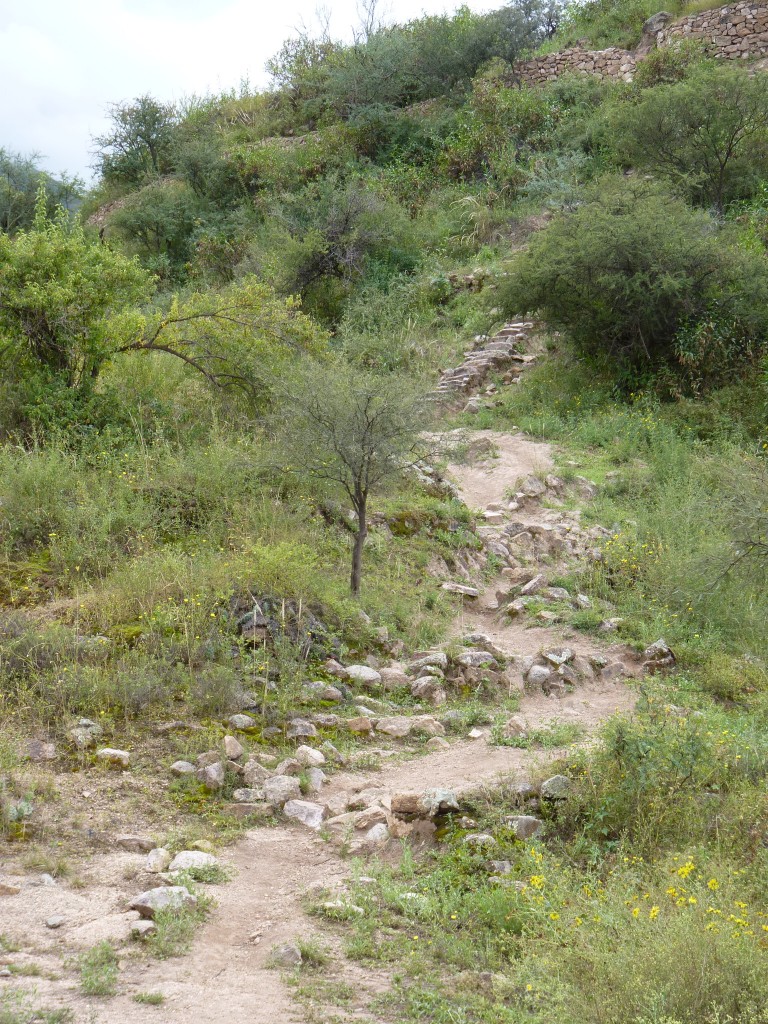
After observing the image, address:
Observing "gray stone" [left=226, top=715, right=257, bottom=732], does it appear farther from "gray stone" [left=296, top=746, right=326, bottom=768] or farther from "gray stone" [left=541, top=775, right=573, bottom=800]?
"gray stone" [left=541, top=775, right=573, bottom=800]

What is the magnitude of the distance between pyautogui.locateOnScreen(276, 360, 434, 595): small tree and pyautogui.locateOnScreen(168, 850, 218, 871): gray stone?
333 centimetres

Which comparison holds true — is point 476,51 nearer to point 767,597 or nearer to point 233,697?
point 767,597

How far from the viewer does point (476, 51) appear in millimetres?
23281

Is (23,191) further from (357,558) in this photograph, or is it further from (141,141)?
(357,558)

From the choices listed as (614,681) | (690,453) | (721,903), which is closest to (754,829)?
(721,903)

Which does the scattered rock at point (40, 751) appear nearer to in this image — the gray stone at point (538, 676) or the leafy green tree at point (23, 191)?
the gray stone at point (538, 676)

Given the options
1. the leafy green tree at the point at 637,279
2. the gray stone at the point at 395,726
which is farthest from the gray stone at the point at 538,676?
the leafy green tree at the point at 637,279

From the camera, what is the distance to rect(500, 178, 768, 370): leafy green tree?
12.0m

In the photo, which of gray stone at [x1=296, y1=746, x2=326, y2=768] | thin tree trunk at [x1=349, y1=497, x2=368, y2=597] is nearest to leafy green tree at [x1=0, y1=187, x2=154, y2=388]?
thin tree trunk at [x1=349, y1=497, x2=368, y2=597]

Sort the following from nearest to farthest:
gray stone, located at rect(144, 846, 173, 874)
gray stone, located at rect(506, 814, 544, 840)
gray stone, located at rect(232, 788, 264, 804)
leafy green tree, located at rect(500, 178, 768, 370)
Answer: gray stone, located at rect(144, 846, 173, 874) < gray stone, located at rect(506, 814, 544, 840) < gray stone, located at rect(232, 788, 264, 804) < leafy green tree, located at rect(500, 178, 768, 370)

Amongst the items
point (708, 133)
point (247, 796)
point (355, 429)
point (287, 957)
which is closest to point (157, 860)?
point (247, 796)

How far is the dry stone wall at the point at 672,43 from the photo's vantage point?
19734 mm

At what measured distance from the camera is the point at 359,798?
4777 mm

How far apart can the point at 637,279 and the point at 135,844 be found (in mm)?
9926
